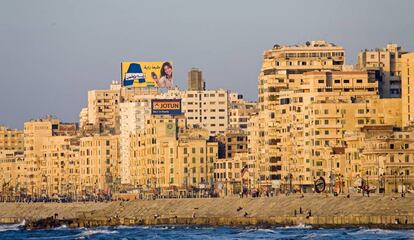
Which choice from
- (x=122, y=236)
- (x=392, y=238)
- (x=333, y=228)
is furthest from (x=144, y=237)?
(x=392, y=238)

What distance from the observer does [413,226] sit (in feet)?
586

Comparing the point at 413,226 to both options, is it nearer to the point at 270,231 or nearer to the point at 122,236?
the point at 270,231

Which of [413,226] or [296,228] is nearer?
[413,226]

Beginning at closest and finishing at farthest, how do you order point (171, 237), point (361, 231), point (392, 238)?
point (392, 238), point (361, 231), point (171, 237)

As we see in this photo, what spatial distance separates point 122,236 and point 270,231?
16.9 metres

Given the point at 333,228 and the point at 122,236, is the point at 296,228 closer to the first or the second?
the point at 333,228

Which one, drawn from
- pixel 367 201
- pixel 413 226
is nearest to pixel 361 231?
pixel 413 226

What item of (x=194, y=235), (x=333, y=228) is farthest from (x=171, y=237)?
(x=333, y=228)

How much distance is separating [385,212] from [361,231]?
11.5 m

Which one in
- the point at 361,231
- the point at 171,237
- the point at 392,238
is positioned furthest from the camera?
the point at 171,237

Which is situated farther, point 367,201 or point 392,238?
point 367,201

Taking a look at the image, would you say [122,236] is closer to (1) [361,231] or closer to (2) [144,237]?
(2) [144,237]

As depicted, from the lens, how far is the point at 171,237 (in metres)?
190

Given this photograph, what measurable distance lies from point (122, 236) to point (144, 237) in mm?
4278
